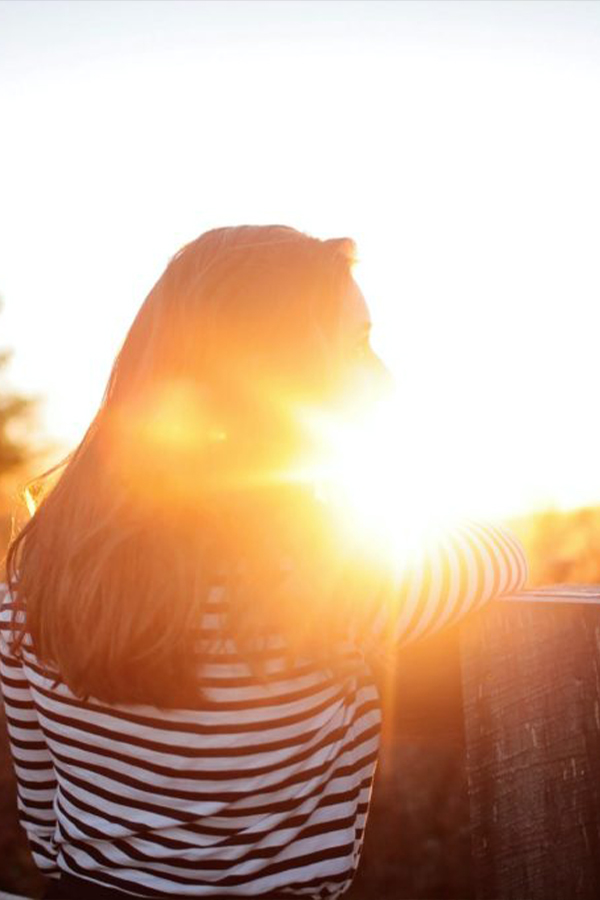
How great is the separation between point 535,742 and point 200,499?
0.63 meters

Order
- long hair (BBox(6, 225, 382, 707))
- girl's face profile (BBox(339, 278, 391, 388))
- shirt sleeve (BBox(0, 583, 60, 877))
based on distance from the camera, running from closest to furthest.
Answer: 1. long hair (BBox(6, 225, 382, 707))
2. girl's face profile (BBox(339, 278, 391, 388))
3. shirt sleeve (BBox(0, 583, 60, 877))

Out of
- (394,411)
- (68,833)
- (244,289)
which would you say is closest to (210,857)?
(68,833)

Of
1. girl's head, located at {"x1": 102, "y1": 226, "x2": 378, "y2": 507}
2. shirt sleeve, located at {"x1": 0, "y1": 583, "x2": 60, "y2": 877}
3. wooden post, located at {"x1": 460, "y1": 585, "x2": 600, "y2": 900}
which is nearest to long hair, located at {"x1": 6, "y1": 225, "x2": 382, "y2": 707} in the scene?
girl's head, located at {"x1": 102, "y1": 226, "x2": 378, "y2": 507}

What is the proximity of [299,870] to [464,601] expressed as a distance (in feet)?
1.56

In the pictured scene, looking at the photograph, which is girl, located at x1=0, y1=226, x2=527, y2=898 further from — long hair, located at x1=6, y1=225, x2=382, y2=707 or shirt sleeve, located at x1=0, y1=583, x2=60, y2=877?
shirt sleeve, located at x1=0, y1=583, x2=60, y2=877

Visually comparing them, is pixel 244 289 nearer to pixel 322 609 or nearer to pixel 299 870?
pixel 322 609

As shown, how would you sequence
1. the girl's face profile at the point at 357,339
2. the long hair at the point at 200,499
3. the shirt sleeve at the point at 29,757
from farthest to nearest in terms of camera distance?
the shirt sleeve at the point at 29,757 < the girl's face profile at the point at 357,339 < the long hair at the point at 200,499

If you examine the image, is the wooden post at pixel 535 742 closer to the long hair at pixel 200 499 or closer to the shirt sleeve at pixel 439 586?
the shirt sleeve at pixel 439 586

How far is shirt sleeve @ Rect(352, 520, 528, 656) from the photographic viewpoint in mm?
1361

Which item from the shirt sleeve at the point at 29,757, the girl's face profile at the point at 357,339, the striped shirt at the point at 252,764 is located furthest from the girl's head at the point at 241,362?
the shirt sleeve at the point at 29,757

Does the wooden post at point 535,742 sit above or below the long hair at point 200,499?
below

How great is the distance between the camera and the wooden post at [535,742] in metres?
1.35

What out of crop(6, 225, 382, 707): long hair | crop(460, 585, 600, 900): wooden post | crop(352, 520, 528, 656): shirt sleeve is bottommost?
crop(460, 585, 600, 900): wooden post

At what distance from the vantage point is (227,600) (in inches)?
53.6
